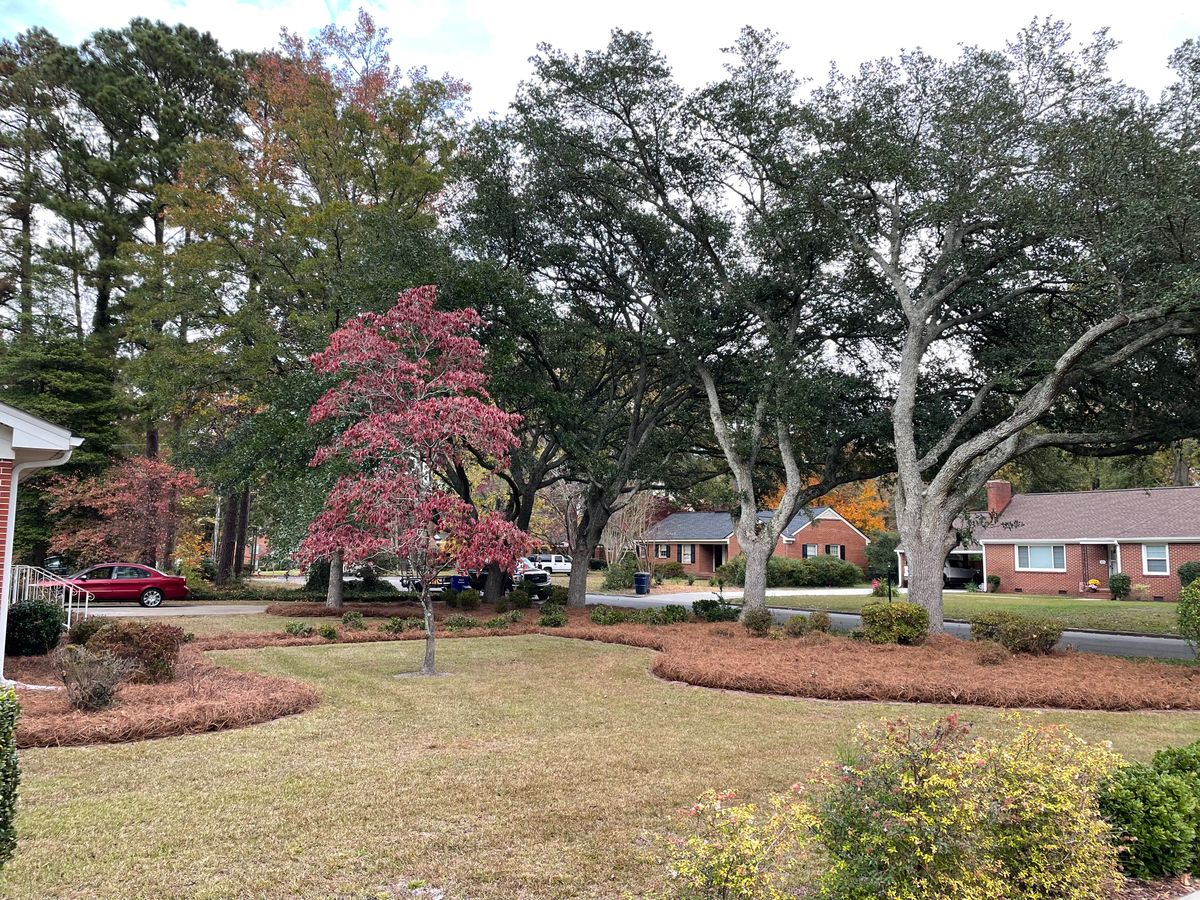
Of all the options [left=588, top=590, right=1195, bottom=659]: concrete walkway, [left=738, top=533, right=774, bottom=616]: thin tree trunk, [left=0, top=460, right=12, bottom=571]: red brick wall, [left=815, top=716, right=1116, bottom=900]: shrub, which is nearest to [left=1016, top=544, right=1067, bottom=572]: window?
[left=588, top=590, right=1195, bottom=659]: concrete walkway

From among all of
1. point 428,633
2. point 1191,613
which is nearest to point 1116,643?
point 1191,613

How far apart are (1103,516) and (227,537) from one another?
134 feet

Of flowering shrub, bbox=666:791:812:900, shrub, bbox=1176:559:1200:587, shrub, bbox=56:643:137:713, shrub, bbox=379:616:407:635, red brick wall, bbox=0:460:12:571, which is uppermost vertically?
red brick wall, bbox=0:460:12:571

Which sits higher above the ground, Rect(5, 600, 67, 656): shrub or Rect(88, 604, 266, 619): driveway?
Rect(5, 600, 67, 656): shrub

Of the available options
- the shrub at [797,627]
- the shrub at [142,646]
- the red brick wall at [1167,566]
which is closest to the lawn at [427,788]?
the shrub at [142,646]

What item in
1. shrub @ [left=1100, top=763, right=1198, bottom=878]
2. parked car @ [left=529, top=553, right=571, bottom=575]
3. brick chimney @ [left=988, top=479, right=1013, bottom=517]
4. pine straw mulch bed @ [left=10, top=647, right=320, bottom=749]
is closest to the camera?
shrub @ [left=1100, top=763, right=1198, bottom=878]

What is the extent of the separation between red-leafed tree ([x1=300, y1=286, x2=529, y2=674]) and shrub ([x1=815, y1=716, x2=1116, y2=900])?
28.2 ft

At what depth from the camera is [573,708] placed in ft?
31.0

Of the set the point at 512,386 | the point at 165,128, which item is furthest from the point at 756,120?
the point at 165,128

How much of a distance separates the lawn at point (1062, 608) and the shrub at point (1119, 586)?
822mm

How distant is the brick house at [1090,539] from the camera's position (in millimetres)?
30562

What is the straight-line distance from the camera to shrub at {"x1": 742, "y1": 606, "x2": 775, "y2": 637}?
17.2m

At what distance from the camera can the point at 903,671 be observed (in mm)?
11641

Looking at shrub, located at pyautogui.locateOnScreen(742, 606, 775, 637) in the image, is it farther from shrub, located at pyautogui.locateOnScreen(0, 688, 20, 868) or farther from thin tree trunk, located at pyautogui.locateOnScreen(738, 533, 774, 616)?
shrub, located at pyautogui.locateOnScreen(0, 688, 20, 868)
